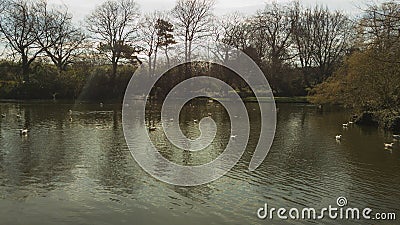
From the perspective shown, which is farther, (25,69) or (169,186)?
(25,69)

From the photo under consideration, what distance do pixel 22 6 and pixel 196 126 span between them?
2520 cm

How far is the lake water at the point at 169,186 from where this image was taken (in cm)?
675

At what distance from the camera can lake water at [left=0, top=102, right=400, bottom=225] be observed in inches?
266

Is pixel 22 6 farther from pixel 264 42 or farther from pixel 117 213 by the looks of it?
pixel 117 213

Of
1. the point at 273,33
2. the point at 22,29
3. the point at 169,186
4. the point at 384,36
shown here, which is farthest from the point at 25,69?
the point at 169,186

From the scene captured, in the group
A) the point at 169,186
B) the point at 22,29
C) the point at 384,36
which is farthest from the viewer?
the point at 22,29

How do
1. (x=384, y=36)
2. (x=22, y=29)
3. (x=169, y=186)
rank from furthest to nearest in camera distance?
(x=22, y=29)
(x=384, y=36)
(x=169, y=186)

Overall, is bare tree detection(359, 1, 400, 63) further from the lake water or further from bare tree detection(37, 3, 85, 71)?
bare tree detection(37, 3, 85, 71)

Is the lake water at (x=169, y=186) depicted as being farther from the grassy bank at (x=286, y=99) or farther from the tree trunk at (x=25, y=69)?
the tree trunk at (x=25, y=69)

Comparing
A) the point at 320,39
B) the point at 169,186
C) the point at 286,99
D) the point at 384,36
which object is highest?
the point at 320,39

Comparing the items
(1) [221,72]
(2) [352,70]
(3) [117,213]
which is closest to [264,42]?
(1) [221,72]

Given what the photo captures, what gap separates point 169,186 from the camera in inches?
332

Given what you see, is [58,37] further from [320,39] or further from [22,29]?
[320,39]

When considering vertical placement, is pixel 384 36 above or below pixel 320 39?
below
